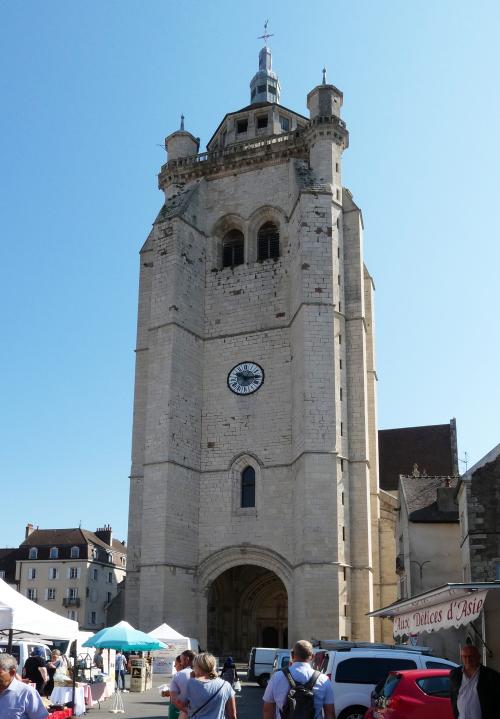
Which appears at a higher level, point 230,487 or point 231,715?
point 230,487

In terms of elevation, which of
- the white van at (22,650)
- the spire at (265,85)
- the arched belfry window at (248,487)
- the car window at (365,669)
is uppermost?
the spire at (265,85)

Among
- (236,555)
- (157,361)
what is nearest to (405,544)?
(236,555)

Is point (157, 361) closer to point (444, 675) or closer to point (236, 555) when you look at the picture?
point (236, 555)

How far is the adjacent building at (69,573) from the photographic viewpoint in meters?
45.3

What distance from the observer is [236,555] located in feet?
79.8

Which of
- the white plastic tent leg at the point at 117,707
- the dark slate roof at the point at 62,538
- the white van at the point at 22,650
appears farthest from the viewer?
the dark slate roof at the point at 62,538

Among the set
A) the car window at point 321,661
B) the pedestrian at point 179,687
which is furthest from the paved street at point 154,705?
the pedestrian at point 179,687

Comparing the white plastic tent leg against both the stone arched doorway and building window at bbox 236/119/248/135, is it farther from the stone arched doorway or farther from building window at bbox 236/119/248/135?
→ building window at bbox 236/119/248/135

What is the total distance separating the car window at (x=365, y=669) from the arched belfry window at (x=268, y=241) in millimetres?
18942

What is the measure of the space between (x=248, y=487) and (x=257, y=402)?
2758 mm

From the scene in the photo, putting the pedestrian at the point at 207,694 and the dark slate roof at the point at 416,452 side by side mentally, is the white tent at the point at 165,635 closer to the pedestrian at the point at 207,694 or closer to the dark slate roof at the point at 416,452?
the pedestrian at the point at 207,694

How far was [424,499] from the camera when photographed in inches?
922

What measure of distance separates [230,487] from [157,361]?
471cm

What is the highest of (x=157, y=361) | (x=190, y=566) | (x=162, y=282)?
(x=162, y=282)
